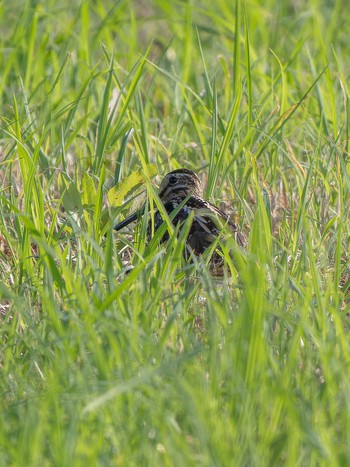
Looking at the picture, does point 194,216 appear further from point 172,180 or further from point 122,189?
point 172,180

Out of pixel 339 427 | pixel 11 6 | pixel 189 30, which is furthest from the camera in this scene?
pixel 11 6

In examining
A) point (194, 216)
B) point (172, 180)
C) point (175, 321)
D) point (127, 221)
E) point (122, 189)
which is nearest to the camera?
point (175, 321)

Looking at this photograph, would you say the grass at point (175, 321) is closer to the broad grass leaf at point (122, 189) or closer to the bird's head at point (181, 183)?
the broad grass leaf at point (122, 189)

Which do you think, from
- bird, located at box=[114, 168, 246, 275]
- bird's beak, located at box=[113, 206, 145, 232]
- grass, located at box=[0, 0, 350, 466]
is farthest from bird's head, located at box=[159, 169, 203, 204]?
bird's beak, located at box=[113, 206, 145, 232]

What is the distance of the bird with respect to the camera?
14.1 ft

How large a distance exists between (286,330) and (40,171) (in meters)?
1.89

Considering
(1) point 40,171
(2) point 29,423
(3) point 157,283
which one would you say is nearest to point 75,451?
(2) point 29,423

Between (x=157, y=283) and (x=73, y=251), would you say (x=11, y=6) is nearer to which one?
(x=73, y=251)

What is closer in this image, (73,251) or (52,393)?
(52,393)

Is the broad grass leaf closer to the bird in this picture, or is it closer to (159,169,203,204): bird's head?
the bird

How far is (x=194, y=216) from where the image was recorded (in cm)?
430

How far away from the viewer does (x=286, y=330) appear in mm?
3406

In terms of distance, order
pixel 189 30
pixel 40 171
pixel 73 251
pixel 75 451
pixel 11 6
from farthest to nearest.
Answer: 1. pixel 11 6
2. pixel 189 30
3. pixel 40 171
4. pixel 73 251
5. pixel 75 451

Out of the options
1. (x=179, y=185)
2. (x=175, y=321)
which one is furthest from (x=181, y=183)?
(x=175, y=321)
